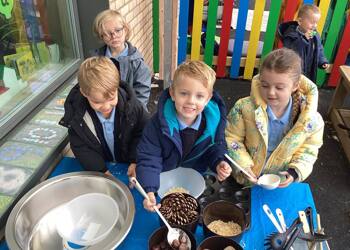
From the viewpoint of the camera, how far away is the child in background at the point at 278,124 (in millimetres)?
1496

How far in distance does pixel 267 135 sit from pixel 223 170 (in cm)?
38

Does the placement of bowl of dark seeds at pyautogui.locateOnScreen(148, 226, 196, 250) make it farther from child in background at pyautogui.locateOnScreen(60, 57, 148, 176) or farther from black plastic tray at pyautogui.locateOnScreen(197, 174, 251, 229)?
black plastic tray at pyautogui.locateOnScreen(197, 174, 251, 229)

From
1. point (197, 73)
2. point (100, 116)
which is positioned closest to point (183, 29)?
point (100, 116)

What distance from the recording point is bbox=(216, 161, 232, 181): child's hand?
139cm

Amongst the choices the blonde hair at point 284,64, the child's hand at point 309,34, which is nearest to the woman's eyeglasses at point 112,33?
the blonde hair at point 284,64

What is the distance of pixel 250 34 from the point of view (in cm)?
406

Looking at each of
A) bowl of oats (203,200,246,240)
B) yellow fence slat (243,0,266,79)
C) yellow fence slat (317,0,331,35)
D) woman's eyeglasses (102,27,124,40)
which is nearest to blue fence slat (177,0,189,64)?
yellow fence slat (243,0,266,79)

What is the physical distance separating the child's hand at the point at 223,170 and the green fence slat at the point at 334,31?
321 cm

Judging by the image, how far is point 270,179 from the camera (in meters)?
1.46

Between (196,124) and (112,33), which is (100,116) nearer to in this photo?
(196,124)

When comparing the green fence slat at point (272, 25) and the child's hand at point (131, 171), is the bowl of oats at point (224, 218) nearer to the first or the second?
the child's hand at point (131, 171)

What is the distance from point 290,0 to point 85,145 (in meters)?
3.28

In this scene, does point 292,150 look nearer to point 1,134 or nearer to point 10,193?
point 10,193

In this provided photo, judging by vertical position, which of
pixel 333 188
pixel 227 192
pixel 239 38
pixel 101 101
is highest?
pixel 101 101
